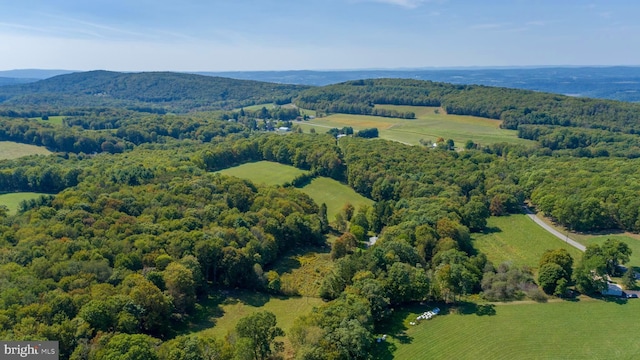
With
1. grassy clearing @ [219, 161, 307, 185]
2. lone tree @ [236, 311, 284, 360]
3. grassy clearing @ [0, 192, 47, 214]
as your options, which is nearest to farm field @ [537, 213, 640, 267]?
lone tree @ [236, 311, 284, 360]

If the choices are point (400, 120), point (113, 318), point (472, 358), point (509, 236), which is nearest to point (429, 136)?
point (400, 120)

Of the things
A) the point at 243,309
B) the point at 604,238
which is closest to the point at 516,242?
the point at 604,238

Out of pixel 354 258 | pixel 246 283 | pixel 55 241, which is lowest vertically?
pixel 246 283

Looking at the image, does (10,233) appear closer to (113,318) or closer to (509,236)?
(113,318)

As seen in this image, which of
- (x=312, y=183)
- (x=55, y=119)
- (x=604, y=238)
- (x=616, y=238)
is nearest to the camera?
(x=616, y=238)

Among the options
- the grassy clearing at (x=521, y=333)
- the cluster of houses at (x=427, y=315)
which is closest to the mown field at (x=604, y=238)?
the grassy clearing at (x=521, y=333)

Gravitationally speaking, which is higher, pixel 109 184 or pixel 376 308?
pixel 109 184

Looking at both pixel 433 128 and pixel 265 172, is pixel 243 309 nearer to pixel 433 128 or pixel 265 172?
A: pixel 265 172
